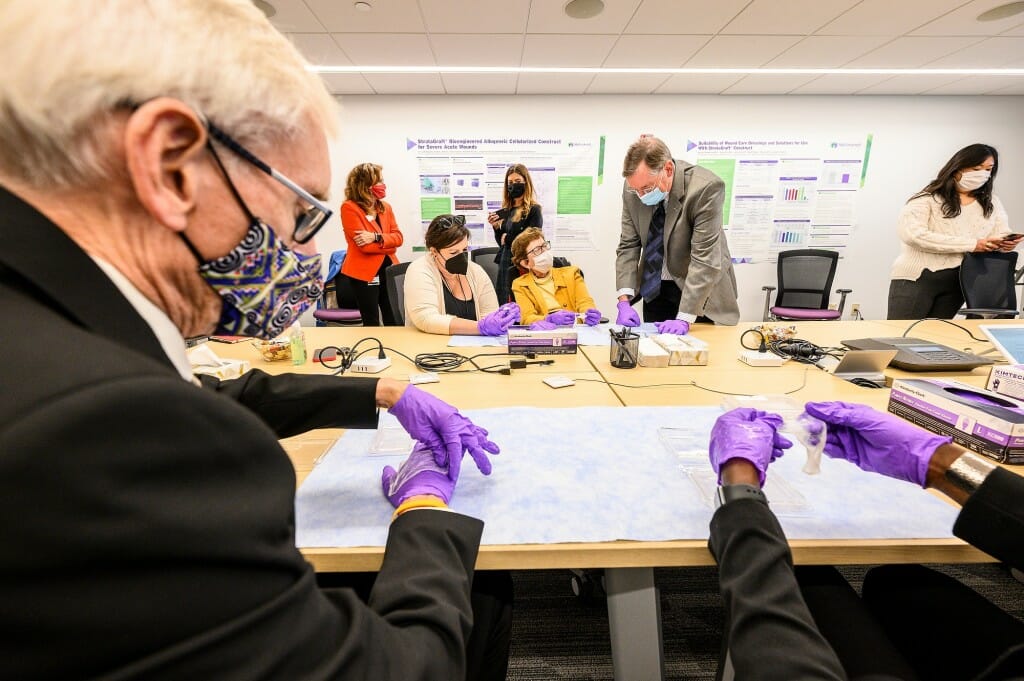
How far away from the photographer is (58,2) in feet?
1.21

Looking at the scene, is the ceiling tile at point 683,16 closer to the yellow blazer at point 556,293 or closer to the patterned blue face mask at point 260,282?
the yellow blazer at point 556,293

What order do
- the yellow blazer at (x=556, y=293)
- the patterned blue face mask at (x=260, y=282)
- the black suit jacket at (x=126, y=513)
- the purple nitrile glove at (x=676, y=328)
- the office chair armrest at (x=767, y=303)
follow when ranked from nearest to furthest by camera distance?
the black suit jacket at (x=126, y=513) < the patterned blue face mask at (x=260, y=282) < the purple nitrile glove at (x=676, y=328) < the yellow blazer at (x=556, y=293) < the office chair armrest at (x=767, y=303)

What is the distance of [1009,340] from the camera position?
1.35 m

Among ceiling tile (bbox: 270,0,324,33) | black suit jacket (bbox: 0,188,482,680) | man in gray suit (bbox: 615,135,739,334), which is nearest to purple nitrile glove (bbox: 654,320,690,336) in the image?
man in gray suit (bbox: 615,135,739,334)

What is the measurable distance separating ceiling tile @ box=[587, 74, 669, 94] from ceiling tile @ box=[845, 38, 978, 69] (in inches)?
57.3

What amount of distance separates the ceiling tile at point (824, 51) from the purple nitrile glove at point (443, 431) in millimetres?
3701

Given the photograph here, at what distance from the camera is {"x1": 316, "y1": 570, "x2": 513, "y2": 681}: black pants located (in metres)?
0.76

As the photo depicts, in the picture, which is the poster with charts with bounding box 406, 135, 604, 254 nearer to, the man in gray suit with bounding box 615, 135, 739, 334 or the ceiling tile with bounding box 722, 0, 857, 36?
the ceiling tile with bounding box 722, 0, 857, 36

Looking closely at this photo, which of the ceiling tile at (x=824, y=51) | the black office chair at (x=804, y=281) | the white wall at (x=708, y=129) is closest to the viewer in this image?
the ceiling tile at (x=824, y=51)

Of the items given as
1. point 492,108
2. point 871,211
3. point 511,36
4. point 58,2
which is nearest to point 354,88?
point 492,108

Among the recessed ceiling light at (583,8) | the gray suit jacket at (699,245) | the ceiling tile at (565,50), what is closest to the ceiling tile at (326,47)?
the ceiling tile at (565,50)

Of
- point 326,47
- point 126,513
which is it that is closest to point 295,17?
point 326,47

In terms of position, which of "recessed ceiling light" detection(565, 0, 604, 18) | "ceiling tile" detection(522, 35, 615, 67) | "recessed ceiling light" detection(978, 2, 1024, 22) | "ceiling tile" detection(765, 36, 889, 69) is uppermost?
"recessed ceiling light" detection(978, 2, 1024, 22)

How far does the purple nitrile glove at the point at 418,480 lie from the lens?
0.76 m
